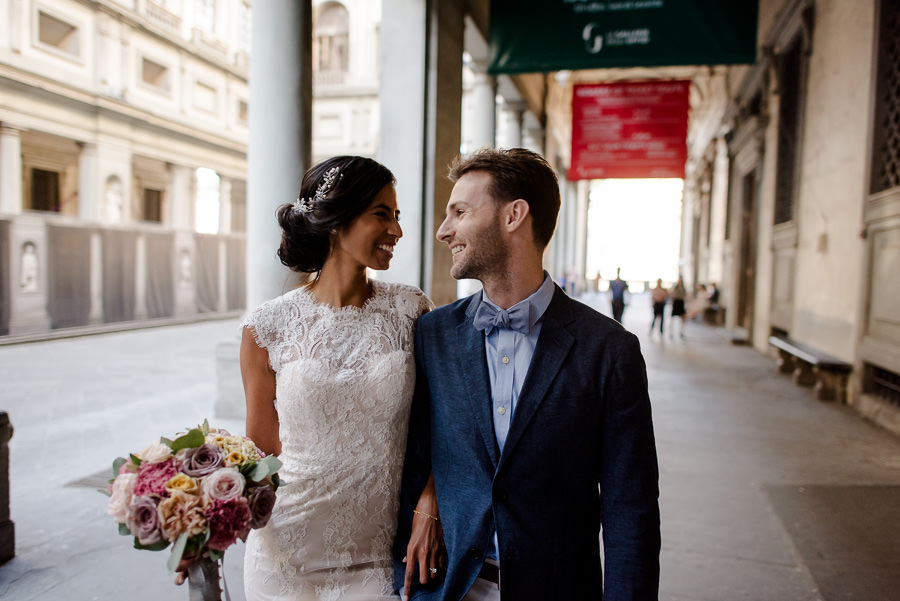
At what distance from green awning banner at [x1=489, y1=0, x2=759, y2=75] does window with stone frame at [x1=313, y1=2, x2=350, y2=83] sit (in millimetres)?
19172

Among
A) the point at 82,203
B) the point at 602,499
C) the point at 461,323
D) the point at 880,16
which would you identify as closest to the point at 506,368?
the point at 461,323

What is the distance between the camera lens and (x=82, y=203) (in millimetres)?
13000

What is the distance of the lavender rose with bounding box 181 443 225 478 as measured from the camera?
1.27 m

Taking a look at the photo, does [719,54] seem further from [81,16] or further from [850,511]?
[81,16]

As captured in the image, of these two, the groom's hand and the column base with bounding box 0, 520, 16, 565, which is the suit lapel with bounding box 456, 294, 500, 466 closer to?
the groom's hand

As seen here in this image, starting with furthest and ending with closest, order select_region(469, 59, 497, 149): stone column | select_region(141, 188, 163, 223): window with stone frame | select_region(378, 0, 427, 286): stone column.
A: select_region(141, 188, 163, 223): window with stone frame, select_region(469, 59, 497, 149): stone column, select_region(378, 0, 427, 286): stone column

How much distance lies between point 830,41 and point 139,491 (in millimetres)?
9511

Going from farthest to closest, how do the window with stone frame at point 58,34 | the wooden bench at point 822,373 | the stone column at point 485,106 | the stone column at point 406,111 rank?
the stone column at point 485,106, the window with stone frame at point 58,34, the wooden bench at point 822,373, the stone column at point 406,111

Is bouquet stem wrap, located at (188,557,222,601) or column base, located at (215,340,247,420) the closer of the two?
bouquet stem wrap, located at (188,557,222,601)

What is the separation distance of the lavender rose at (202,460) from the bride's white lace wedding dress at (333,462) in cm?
39

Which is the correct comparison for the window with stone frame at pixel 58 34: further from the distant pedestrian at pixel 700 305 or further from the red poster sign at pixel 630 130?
the distant pedestrian at pixel 700 305

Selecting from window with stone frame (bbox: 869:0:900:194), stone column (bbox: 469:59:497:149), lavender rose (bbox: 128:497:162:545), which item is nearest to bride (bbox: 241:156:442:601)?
lavender rose (bbox: 128:497:162:545)

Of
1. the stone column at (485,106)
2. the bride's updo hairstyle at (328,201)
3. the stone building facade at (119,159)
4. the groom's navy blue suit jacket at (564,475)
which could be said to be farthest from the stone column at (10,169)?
the groom's navy blue suit jacket at (564,475)

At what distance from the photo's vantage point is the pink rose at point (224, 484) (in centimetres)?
123
